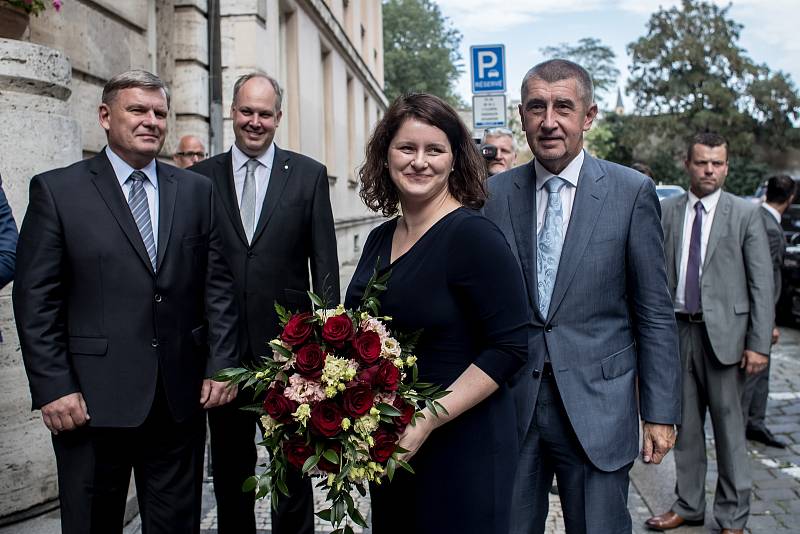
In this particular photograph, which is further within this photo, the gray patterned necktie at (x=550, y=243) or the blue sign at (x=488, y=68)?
the blue sign at (x=488, y=68)

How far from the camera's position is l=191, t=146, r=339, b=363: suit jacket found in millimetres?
3824

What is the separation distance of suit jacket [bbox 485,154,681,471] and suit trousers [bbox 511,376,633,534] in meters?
0.05

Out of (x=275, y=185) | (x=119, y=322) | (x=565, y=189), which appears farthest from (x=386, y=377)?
(x=275, y=185)

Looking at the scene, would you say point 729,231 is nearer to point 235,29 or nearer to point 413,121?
point 413,121

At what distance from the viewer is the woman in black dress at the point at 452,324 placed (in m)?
2.42

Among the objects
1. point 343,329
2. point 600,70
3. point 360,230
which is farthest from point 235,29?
point 600,70

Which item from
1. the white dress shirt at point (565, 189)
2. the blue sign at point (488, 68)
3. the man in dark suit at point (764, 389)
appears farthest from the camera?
the blue sign at point (488, 68)

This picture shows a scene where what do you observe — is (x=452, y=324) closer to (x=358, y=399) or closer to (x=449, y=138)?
(x=358, y=399)

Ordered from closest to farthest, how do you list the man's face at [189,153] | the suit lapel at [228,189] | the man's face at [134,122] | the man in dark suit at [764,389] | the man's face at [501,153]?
the man's face at [134,122] < the suit lapel at [228,189] < the man in dark suit at [764,389] < the man's face at [189,153] < the man's face at [501,153]

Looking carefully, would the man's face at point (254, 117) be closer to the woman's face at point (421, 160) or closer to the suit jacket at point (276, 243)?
the suit jacket at point (276, 243)

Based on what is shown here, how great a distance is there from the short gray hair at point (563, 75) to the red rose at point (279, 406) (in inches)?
57.2

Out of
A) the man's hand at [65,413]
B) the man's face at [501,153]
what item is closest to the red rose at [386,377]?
the man's hand at [65,413]

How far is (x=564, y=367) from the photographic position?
289cm

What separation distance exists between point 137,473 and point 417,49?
54481 mm
